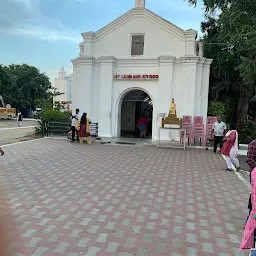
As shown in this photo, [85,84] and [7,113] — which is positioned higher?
[85,84]

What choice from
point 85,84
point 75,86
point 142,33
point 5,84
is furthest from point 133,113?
point 5,84

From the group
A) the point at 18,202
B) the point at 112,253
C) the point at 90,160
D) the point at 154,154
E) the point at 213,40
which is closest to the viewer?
the point at 112,253

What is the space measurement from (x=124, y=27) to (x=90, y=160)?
9.74 m

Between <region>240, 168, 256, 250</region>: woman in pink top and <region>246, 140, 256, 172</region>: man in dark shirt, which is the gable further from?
<region>240, 168, 256, 250</region>: woman in pink top

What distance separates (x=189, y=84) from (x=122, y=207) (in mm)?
10907

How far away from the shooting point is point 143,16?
1549 centimetres

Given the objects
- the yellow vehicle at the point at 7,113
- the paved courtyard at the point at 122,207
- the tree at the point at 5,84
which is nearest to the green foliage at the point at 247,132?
the paved courtyard at the point at 122,207

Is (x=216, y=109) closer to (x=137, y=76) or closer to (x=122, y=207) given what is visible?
(x=137, y=76)

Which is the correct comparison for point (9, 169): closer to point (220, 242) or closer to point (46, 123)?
point (220, 242)

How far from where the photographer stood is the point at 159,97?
49.1ft

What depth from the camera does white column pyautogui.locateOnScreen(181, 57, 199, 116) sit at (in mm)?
14453

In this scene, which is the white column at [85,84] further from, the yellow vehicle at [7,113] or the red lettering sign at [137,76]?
the yellow vehicle at [7,113]

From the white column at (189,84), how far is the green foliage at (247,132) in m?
3.57

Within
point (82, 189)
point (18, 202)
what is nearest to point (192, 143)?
point (82, 189)
